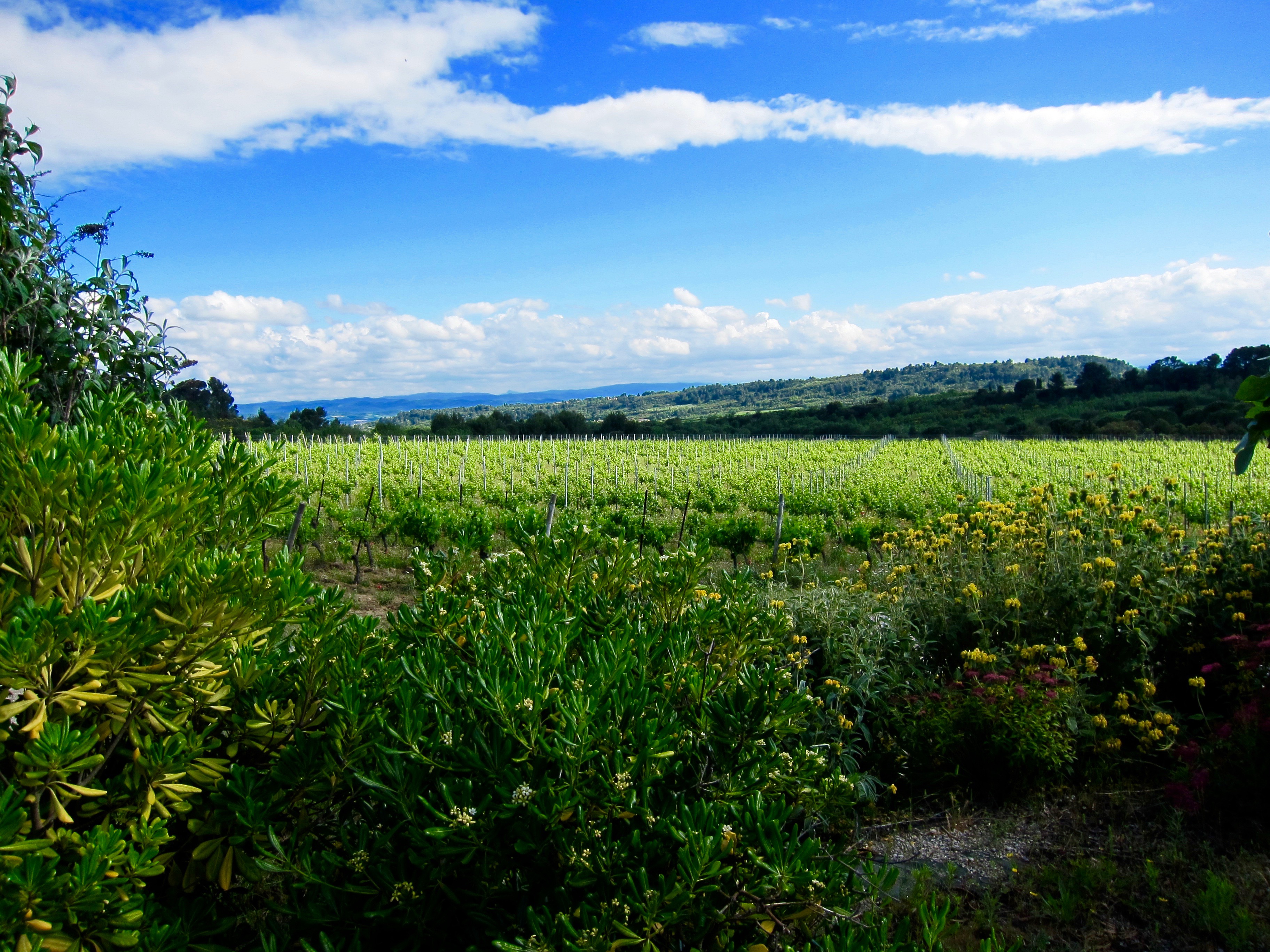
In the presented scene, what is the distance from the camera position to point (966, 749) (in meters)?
4.43

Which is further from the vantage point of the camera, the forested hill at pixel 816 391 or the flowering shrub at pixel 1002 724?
the forested hill at pixel 816 391

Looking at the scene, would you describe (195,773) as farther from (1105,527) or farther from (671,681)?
A: (1105,527)

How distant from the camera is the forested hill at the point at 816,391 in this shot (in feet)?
353

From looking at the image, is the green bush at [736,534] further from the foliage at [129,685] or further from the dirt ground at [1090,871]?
the foliage at [129,685]

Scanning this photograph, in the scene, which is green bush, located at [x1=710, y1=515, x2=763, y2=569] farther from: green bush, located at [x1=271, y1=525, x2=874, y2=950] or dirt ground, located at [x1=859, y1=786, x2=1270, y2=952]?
green bush, located at [x1=271, y1=525, x2=874, y2=950]

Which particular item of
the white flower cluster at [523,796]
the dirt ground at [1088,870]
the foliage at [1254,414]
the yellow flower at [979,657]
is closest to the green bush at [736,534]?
the yellow flower at [979,657]

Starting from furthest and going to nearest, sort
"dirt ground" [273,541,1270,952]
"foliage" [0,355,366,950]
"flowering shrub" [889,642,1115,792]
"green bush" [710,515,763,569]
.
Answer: "green bush" [710,515,763,569]
"flowering shrub" [889,642,1115,792]
"dirt ground" [273,541,1270,952]
"foliage" [0,355,366,950]

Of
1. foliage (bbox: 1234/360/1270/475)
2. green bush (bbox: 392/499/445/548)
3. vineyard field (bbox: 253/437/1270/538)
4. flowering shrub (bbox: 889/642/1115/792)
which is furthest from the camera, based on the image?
vineyard field (bbox: 253/437/1270/538)

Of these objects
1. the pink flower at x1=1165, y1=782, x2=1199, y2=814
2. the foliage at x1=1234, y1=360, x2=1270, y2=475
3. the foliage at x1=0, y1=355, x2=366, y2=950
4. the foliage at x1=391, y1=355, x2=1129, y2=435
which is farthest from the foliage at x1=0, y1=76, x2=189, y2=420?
the foliage at x1=391, y1=355, x2=1129, y2=435

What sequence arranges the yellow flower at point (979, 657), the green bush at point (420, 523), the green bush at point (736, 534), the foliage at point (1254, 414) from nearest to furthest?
the foliage at point (1254, 414) → the yellow flower at point (979, 657) → the green bush at point (736, 534) → the green bush at point (420, 523)

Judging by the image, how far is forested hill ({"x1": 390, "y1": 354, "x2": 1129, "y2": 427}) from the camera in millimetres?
107688

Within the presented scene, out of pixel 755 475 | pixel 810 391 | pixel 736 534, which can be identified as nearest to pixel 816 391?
pixel 810 391

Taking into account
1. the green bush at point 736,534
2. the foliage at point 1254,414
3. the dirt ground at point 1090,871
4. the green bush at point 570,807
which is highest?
the foliage at point 1254,414

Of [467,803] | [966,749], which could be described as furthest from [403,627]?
[966,749]
